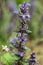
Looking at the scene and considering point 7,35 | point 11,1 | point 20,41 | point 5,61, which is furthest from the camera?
point 11,1

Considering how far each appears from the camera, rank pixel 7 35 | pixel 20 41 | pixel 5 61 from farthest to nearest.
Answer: pixel 7 35 → pixel 5 61 → pixel 20 41

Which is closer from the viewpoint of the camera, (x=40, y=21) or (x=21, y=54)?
(x=21, y=54)

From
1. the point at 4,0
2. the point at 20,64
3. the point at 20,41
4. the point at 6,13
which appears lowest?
the point at 20,64

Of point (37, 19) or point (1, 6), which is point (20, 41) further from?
point (37, 19)

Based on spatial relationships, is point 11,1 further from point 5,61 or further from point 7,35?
point 5,61

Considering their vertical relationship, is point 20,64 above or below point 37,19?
below

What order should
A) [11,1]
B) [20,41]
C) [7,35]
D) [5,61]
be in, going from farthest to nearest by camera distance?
[11,1] < [7,35] < [5,61] < [20,41]

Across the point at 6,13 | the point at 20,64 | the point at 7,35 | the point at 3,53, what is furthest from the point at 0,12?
the point at 20,64

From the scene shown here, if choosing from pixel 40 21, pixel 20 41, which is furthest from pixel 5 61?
pixel 40 21

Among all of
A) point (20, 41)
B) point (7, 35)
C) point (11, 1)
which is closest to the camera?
point (20, 41)
